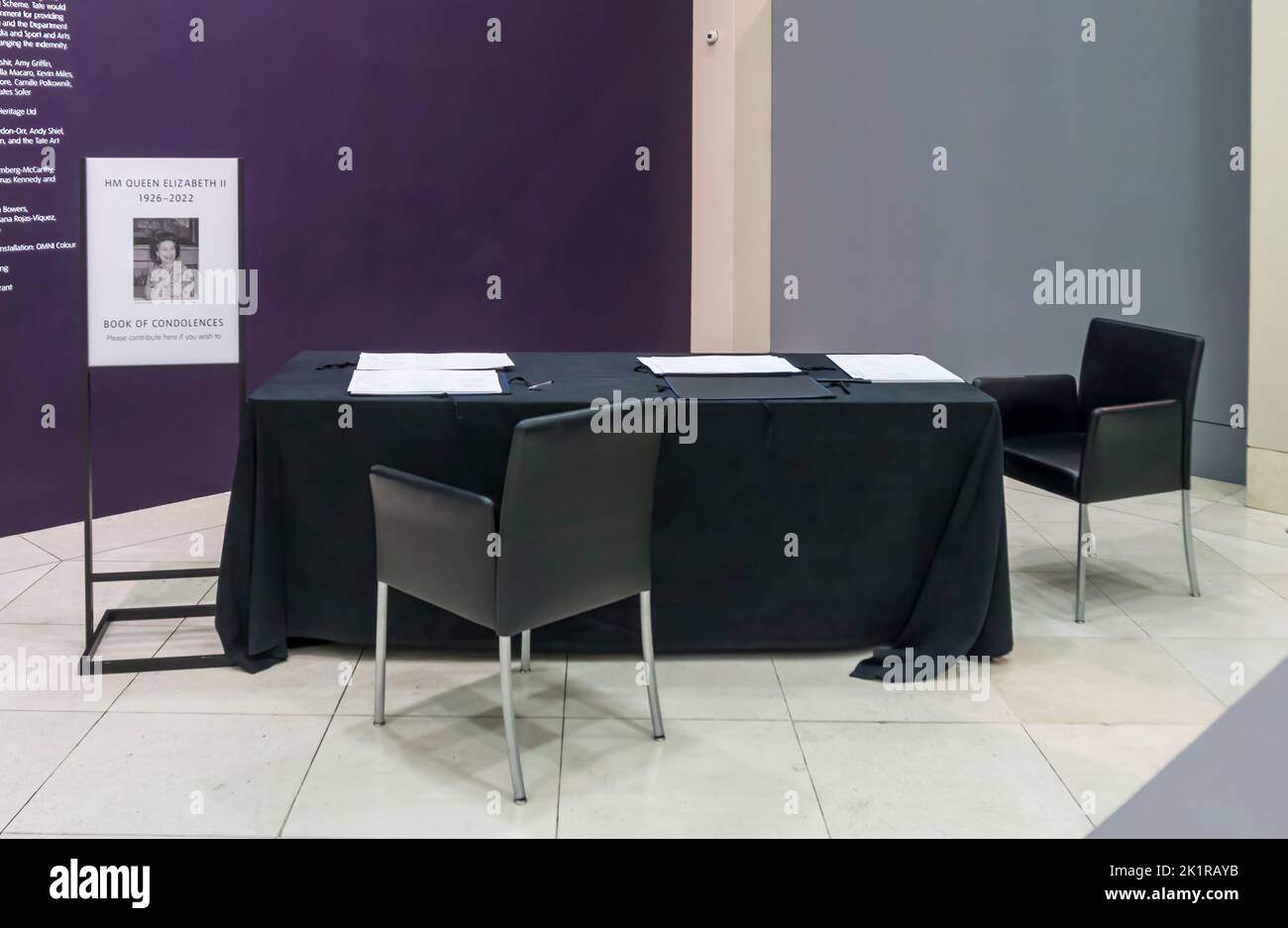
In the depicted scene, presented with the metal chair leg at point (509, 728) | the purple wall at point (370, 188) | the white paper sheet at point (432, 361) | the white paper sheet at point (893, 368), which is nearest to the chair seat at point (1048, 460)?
the white paper sheet at point (893, 368)

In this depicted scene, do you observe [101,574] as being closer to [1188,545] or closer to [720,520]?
[720,520]

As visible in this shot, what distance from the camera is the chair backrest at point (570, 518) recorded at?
108 inches

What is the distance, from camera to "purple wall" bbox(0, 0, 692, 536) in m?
4.73

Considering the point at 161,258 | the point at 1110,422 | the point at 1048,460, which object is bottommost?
the point at 1048,460

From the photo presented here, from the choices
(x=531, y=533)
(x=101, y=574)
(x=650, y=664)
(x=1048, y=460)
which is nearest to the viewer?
(x=531, y=533)

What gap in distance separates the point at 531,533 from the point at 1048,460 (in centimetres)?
204

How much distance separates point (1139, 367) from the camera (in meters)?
4.31

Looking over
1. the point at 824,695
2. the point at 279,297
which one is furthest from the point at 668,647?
the point at 279,297

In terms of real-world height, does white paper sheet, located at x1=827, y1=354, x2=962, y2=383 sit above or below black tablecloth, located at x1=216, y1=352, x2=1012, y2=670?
above

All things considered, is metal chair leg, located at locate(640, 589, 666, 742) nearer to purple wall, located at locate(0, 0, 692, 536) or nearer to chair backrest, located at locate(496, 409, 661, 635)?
chair backrest, located at locate(496, 409, 661, 635)

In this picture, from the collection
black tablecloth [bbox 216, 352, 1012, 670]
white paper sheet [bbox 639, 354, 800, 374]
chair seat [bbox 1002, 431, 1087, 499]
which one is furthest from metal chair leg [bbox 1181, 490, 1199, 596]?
white paper sheet [bbox 639, 354, 800, 374]

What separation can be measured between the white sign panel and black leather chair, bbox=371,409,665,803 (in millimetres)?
958

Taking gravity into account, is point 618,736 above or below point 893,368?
below

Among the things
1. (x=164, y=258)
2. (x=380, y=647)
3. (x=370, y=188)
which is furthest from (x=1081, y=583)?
(x=370, y=188)
